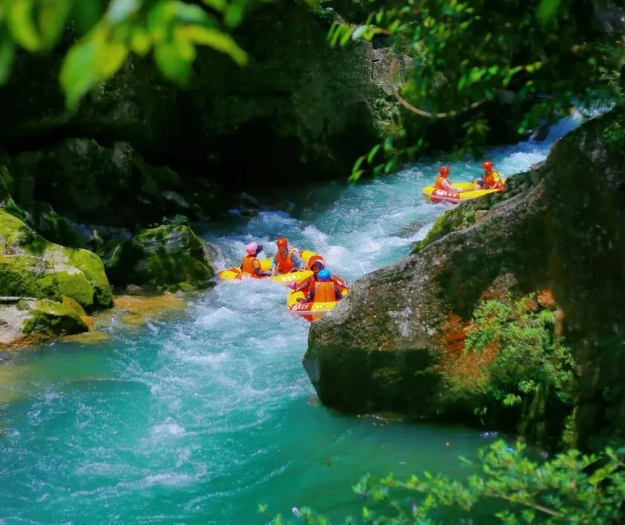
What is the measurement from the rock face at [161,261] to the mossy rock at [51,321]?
1.72m

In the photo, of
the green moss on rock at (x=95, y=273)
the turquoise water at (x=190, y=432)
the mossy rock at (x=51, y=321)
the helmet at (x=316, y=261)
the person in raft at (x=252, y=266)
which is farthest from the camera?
the person in raft at (x=252, y=266)

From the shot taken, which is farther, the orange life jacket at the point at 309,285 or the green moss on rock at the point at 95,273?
the green moss on rock at the point at 95,273

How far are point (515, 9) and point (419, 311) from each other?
10.0ft

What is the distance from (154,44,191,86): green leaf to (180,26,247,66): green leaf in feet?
0.09

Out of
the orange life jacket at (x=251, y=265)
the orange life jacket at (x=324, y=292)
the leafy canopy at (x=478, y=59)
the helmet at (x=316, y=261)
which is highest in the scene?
the leafy canopy at (x=478, y=59)

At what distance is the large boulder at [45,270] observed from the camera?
8344mm

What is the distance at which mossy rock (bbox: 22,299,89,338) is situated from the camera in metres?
7.73

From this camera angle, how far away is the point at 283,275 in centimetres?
1020

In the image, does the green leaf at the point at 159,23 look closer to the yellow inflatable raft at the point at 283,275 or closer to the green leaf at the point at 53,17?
the green leaf at the point at 53,17

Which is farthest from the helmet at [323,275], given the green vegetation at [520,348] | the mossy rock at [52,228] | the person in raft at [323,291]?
the mossy rock at [52,228]

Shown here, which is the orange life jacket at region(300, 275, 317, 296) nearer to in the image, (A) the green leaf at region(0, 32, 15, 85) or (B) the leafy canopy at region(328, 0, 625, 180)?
(B) the leafy canopy at region(328, 0, 625, 180)

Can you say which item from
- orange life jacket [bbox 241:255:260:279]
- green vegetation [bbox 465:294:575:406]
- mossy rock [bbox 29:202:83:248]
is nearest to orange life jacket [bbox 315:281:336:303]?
orange life jacket [bbox 241:255:260:279]

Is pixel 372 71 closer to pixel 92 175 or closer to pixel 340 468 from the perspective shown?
pixel 92 175

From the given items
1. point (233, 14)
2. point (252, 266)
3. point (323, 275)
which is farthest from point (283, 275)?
point (233, 14)
